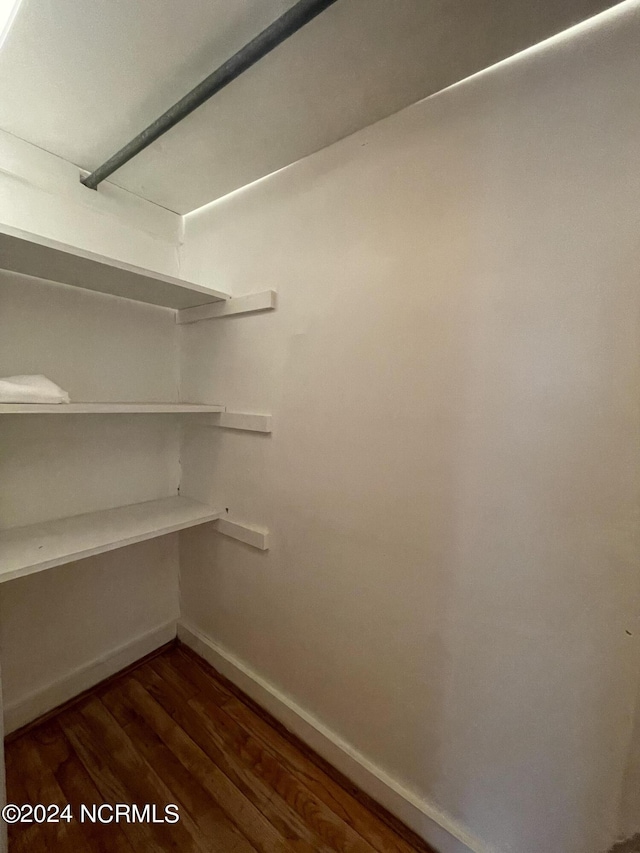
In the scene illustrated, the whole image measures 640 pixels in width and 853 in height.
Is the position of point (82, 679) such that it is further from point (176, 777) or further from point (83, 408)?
point (83, 408)

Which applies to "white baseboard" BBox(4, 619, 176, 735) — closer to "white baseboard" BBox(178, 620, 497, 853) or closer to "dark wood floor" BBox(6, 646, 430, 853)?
"dark wood floor" BBox(6, 646, 430, 853)

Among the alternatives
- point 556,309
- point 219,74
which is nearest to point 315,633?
point 556,309

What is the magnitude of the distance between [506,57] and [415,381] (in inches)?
32.8

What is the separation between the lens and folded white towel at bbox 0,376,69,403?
107 centimetres

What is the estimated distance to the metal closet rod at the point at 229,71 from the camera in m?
0.77

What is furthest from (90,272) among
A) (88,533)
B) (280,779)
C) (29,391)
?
(280,779)

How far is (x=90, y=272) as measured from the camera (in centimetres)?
129

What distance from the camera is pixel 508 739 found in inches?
38.5

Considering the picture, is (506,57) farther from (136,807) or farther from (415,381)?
(136,807)

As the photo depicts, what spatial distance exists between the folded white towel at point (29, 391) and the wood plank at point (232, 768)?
52.0 inches

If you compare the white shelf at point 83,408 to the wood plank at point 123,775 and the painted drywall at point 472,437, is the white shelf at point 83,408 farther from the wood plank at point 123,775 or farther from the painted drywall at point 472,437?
the wood plank at point 123,775

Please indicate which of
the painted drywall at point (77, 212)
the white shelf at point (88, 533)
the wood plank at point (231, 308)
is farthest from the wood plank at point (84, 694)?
the painted drywall at point (77, 212)

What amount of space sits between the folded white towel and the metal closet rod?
801 millimetres

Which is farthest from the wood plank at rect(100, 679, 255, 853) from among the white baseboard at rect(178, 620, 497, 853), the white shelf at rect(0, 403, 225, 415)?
the white shelf at rect(0, 403, 225, 415)
